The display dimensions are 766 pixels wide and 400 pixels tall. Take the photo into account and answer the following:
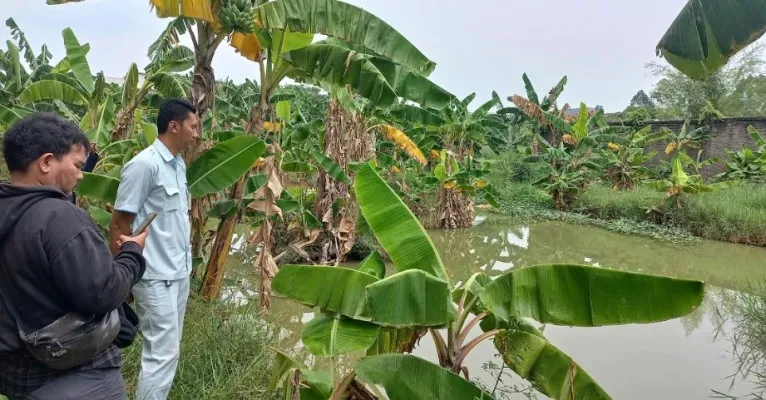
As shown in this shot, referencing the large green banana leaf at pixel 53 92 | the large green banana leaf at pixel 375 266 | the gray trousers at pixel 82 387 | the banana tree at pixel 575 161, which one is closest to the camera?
the gray trousers at pixel 82 387

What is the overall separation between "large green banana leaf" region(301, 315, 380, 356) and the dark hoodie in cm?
115

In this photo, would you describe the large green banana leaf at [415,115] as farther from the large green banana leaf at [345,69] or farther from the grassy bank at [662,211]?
the grassy bank at [662,211]

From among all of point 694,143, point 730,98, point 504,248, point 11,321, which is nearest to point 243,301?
point 11,321

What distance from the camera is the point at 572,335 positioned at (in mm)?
5789

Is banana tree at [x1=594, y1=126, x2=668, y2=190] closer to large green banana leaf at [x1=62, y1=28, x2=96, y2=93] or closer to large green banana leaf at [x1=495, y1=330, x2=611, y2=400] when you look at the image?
large green banana leaf at [x1=62, y1=28, x2=96, y2=93]

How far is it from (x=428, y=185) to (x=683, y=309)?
414 inches

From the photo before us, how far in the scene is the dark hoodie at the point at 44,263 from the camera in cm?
150

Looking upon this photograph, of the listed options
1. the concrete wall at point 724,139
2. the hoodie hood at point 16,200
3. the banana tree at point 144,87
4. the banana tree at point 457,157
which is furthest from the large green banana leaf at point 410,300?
the concrete wall at point 724,139

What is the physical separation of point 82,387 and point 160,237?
3.49 feet

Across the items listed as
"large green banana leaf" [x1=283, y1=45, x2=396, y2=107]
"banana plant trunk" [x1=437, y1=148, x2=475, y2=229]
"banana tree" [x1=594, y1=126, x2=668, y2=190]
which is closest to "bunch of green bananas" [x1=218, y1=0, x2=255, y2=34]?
"large green banana leaf" [x1=283, y1=45, x2=396, y2=107]

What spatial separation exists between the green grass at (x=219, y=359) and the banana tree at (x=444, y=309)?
0.49 meters

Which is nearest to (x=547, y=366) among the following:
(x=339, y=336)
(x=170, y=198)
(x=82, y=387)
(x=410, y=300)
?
(x=410, y=300)

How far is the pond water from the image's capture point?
15.2ft

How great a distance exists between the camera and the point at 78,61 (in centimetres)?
624
